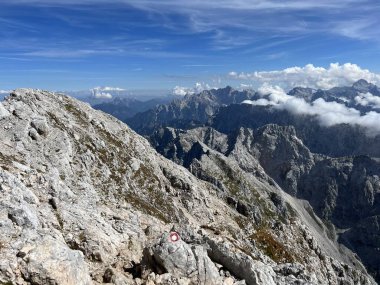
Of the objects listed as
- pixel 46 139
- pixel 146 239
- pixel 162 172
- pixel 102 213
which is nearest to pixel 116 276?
pixel 146 239

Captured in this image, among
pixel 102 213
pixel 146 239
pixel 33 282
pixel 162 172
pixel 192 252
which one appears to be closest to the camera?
pixel 33 282

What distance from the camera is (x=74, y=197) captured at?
6950 centimetres

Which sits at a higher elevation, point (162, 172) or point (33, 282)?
point (33, 282)

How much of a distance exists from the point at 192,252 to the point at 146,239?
19.3 m

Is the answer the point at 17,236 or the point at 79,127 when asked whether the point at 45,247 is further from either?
the point at 79,127

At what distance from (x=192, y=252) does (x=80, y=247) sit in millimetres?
13207

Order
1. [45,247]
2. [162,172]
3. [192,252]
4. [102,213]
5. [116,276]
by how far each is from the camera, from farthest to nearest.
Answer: [162,172], [102,213], [192,252], [116,276], [45,247]

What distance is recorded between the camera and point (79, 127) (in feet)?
418

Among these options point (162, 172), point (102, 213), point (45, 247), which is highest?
point (45, 247)

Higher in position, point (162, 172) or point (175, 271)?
point (175, 271)

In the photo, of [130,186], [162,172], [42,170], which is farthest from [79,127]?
[42,170]

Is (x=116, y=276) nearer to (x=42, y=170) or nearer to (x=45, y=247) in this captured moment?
(x=45, y=247)

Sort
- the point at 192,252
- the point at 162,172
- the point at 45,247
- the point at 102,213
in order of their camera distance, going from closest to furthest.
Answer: the point at 45,247, the point at 192,252, the point at 102,213, the point at 162,172

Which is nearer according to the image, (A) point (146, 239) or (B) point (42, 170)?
(A) point (146, 239)
